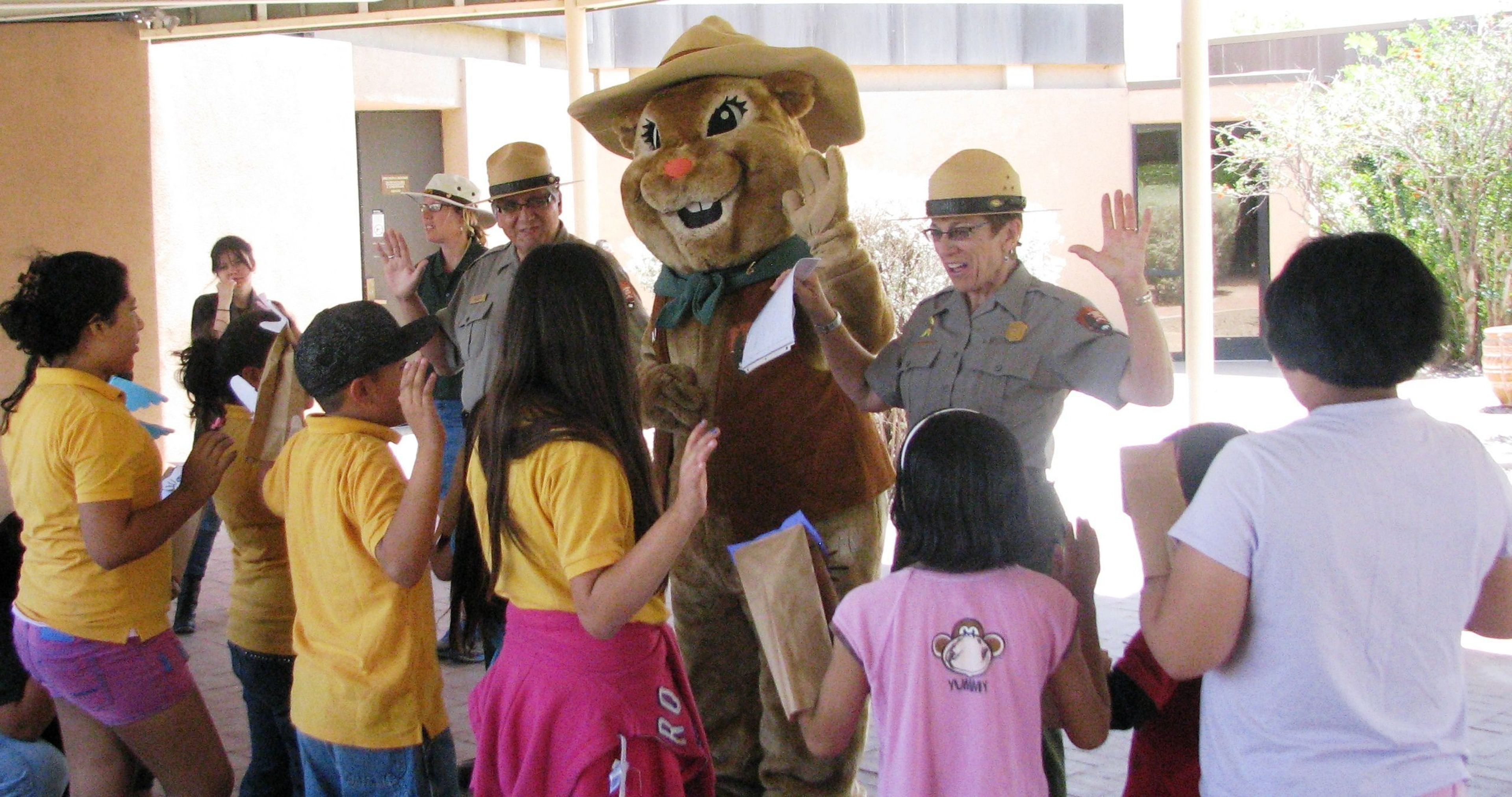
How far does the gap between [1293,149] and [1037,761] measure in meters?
15.6

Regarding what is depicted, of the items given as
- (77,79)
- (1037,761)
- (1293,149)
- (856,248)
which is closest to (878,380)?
(856,248)

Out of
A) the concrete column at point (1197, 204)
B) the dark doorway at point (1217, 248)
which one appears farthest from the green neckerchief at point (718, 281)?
the dark doorway at point (1217, 248)

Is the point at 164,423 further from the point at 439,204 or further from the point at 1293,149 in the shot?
the point at 1293,149

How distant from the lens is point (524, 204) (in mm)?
4262

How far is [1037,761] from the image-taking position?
2215 millimetres

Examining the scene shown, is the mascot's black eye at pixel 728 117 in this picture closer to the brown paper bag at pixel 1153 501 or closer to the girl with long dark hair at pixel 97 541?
the girl with long dark hair at pixel 97 541

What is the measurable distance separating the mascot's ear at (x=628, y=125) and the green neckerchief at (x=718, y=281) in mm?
609

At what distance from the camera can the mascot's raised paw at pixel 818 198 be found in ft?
11.0

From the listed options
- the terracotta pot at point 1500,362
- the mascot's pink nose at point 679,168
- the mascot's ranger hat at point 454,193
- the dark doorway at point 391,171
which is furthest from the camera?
the dark doorway at point 391,171

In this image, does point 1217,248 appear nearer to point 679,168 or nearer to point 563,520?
point 679,168

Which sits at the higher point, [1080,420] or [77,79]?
[77,79]

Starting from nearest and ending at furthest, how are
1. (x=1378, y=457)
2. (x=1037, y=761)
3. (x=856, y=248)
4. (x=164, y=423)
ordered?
(x=1378, y=457)
(x=1037, y=761)
(x=856, y=248)
(x=164, y=423)

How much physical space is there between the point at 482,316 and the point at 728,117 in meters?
1.12

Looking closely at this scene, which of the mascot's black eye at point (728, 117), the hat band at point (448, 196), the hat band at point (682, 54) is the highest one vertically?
the hat band at point (682, 54)
